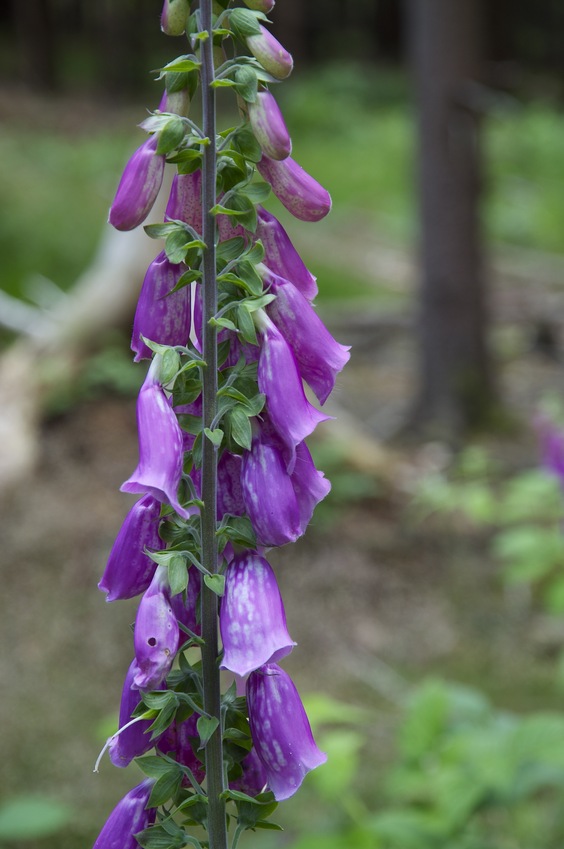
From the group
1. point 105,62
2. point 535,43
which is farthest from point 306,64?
point 535,43

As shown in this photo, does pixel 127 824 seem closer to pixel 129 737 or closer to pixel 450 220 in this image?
pixel 129 737

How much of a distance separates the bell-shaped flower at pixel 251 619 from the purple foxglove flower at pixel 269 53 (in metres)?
0.68

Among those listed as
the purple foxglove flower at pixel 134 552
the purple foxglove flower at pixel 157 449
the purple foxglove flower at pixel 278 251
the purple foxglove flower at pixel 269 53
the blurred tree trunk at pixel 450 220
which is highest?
the blurred tree trunk at pixel 450 220

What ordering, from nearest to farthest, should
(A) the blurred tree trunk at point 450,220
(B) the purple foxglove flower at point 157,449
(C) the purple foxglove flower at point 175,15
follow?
1. (B) the purple foxglove flower at point 157,449
2. (C) the purple foxglove flower at point 175,15
3. (A) the blurred tree trunk at point 450,220

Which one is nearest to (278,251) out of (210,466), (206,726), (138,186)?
(138,186)

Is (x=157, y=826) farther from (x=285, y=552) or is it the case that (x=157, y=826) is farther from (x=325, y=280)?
(x=325, y=280)

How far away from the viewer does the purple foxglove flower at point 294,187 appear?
1472 millimetres

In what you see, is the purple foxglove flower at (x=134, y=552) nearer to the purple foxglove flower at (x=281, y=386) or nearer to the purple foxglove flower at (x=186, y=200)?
the purple foxglove flower at (x=281, y=386)

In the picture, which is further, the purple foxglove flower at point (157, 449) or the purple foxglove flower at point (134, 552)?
the purple foxglove flower at point (134, 552)

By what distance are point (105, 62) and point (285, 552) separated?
27709 millimetres

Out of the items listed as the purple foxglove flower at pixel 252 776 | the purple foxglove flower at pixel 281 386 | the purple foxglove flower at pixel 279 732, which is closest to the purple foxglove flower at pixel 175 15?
the purple foxglove flower at pixel 281 386

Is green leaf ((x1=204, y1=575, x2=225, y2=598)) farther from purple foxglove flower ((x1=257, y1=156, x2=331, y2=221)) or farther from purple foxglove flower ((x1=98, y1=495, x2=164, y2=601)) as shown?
purple foxglove flower ((x1=257, y1=156, x2=331, y2=221))

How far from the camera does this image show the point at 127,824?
1466mm

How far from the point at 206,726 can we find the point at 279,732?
101mm
